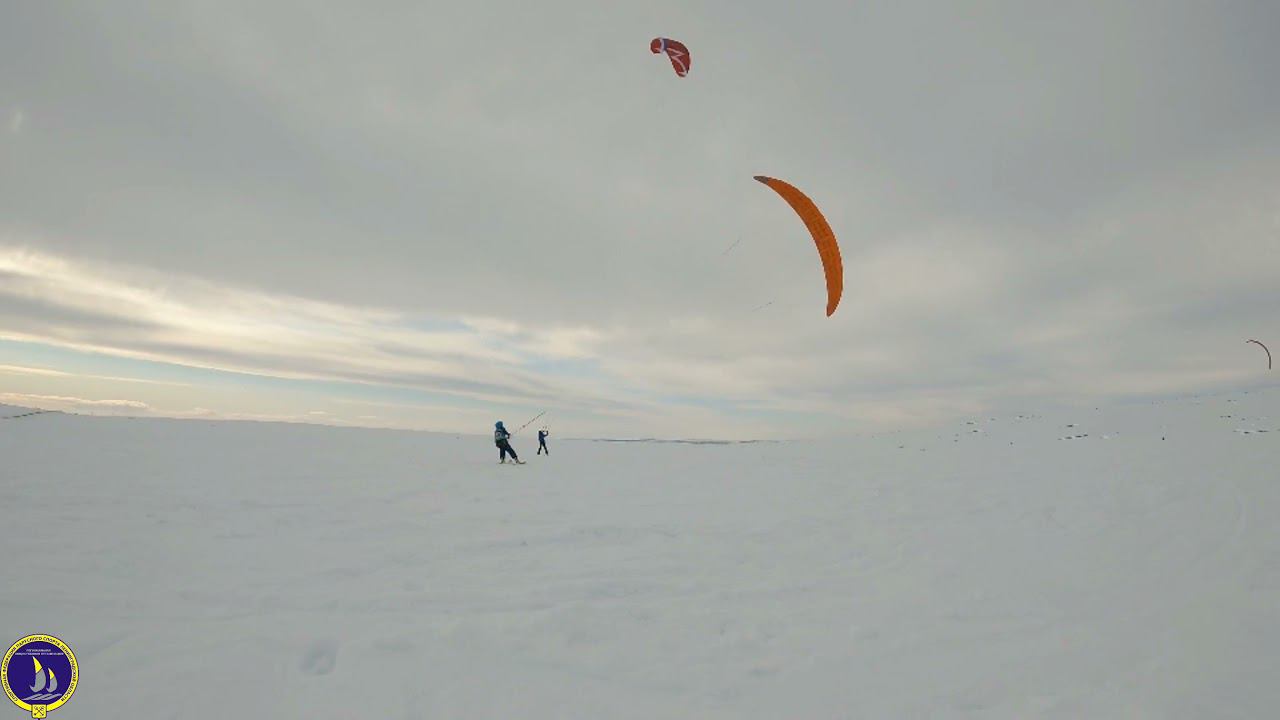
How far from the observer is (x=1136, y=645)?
489 centimetres

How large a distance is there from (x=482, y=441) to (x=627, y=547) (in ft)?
64.8

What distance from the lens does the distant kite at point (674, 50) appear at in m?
15.2

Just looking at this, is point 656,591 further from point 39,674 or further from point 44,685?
point 39,674

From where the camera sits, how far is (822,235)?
575 inches

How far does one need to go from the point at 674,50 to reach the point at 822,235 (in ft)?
24.5

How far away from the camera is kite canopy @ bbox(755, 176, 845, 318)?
1434cm

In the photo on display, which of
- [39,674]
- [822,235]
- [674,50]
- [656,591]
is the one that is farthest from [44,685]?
[674,50]

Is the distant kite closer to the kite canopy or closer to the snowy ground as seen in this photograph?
the kite canopy

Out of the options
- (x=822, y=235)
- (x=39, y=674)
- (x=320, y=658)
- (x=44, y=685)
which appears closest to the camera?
(x=44, y=685)

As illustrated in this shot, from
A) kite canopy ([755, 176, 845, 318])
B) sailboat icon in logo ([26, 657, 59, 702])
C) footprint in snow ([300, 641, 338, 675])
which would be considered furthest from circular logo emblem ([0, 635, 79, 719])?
kite canopy ([755, 176, 845, 318])

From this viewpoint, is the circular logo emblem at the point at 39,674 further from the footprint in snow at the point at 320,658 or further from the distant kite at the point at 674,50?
the distant kite at the point at 674,50

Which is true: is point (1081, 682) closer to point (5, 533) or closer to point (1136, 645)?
point (1136, 645)

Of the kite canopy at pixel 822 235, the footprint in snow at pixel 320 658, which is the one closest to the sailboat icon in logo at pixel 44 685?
the footprint in snow at pixel 320 658

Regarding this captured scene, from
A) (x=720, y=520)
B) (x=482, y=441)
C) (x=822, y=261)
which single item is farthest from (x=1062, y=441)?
(x=482, y=441)
